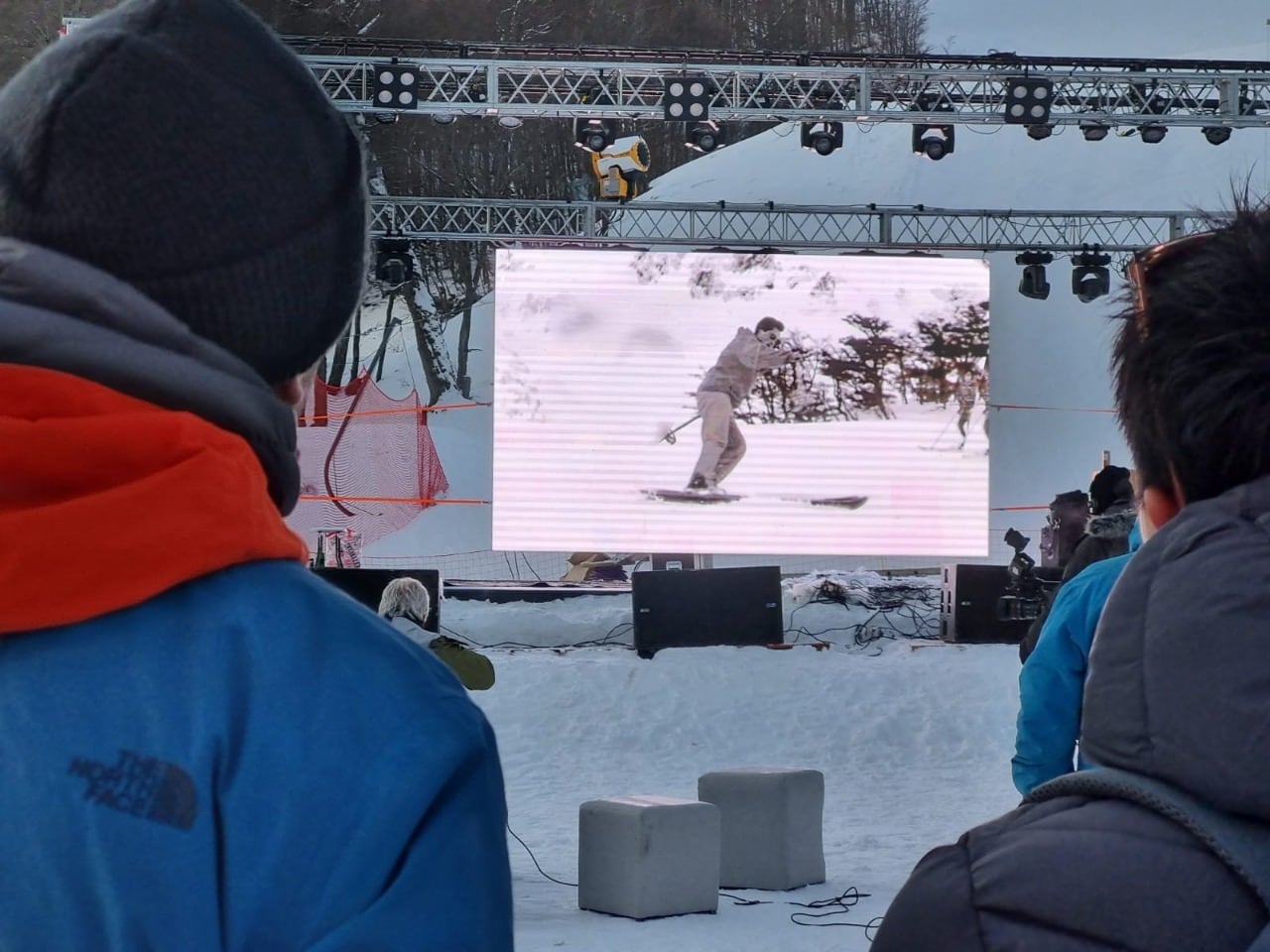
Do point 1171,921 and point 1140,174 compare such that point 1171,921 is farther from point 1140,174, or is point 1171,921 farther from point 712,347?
point 1140,174

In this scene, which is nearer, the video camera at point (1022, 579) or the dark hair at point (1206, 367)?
the dark hair at point (1206, 367)

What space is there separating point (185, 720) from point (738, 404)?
40.4ft

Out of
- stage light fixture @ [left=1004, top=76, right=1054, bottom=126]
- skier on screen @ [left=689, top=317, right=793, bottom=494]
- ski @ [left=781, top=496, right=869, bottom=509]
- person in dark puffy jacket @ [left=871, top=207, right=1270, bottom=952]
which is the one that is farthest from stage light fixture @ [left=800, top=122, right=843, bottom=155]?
person in dark puffy jacket @ [left=871, top=207, right=1270, bottom=952]

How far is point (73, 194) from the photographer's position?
0.89m

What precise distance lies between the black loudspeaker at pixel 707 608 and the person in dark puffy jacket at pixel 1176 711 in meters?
10.4

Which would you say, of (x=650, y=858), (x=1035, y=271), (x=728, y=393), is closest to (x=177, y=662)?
(x=650, y=858)

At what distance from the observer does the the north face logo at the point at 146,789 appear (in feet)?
2.62

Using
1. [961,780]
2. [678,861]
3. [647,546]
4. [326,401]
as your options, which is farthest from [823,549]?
[678,861]

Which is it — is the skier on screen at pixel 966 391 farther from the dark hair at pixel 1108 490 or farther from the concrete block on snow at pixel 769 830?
the dark hair at pixel 1108 490

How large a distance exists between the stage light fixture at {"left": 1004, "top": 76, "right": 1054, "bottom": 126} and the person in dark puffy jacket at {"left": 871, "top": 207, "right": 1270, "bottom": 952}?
10503mm

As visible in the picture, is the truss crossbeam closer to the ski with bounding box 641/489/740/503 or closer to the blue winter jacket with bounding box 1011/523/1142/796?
the ski with bounding box 641/489/740/503

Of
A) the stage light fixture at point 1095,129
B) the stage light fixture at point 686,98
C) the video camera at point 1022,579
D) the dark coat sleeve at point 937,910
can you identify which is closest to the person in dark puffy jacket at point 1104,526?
the dark coat sleeve at point 937,910

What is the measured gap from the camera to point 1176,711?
856 mm

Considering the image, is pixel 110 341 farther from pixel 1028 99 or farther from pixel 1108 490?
pixel 1028 99
